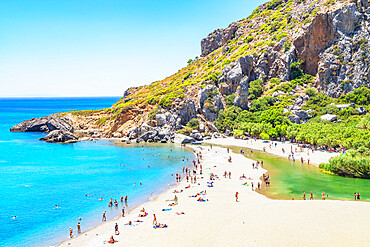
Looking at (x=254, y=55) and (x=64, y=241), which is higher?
(x=254, y=55)

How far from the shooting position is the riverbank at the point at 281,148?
166 feet

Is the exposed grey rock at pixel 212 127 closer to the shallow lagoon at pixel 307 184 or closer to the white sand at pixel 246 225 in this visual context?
the shallow lagoon at pixel 307 184

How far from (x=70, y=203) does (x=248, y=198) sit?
2165cm

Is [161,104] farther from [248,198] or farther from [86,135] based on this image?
[248,198]

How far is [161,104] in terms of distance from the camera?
9275cm

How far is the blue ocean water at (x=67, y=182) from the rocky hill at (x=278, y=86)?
16.9m

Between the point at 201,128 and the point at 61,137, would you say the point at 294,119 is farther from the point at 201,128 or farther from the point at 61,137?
the point at 61,137

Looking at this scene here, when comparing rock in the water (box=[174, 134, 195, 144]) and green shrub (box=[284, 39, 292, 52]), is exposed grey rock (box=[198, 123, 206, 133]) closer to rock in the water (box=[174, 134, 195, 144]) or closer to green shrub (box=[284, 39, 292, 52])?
rock in the water (box=[174, 134, 195, 144])

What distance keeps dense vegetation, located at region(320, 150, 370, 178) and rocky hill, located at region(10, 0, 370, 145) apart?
32818mm

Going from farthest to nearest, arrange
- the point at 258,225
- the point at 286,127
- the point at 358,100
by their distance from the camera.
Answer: the point at 358,100, the point at 286,127, the point at 258,225

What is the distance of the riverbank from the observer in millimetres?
50659

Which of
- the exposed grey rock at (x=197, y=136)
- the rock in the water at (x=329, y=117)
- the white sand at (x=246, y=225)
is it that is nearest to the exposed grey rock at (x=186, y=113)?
the exposed grey rock at (x=197, y=136)

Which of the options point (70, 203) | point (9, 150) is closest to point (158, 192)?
point (70, 203)

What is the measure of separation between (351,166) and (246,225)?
23.9 m
